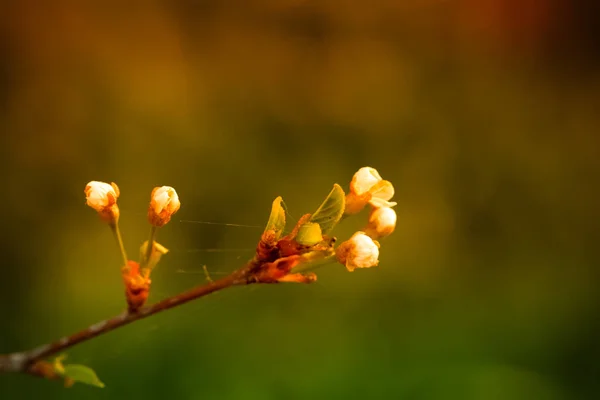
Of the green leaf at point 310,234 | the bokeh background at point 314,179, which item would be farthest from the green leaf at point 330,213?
the bokeh background at point 314,179

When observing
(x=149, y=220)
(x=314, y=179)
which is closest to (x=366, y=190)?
(x=149, y=220)

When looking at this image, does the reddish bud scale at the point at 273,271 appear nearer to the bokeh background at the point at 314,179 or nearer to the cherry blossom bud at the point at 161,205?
the cherry blossom bud at the point at 161,205

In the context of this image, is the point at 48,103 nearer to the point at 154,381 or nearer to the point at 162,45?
the point at 162,45

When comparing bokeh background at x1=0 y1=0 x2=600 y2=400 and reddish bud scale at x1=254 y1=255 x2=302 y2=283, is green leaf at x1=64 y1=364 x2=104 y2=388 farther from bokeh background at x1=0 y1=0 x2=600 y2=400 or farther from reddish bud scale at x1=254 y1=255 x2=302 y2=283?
bokeh background at x1=0 y1=0 x2=600 y2=400

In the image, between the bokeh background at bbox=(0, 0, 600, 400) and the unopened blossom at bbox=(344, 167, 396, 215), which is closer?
the unopened blossom at bbox=(344, 167, 396, 215)

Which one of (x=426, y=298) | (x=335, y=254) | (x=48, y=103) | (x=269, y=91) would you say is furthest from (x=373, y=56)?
(x=335, y=254)

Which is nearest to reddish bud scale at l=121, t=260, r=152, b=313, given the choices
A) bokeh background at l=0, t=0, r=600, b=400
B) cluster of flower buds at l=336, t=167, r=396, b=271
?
cluster of flower buds at l=336, t=167, r=396, b=271
